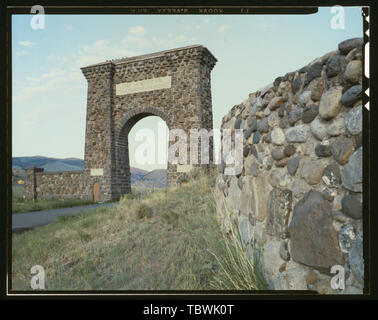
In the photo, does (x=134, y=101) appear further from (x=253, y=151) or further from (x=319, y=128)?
(x=319, y=128)

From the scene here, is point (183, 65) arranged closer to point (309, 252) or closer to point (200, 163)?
point (200, 163)

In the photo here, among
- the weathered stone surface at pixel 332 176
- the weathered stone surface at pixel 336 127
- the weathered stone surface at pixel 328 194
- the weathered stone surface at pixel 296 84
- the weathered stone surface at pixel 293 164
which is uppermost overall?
the weathered stone surface at pixel 296 84

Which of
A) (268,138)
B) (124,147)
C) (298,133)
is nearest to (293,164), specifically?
(298,133)

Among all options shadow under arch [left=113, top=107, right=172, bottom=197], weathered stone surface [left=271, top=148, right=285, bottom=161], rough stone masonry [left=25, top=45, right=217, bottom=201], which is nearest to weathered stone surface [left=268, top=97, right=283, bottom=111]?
weathered stone surface [left=271, top=148, right=285, bottom=161]

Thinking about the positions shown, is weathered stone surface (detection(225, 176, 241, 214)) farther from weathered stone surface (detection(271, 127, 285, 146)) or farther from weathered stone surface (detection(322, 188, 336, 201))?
weathered stone surface (detection(322, 188, 336, 201))

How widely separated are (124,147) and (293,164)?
33.3ft

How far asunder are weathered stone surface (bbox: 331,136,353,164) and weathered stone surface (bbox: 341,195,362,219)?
0.23 metres

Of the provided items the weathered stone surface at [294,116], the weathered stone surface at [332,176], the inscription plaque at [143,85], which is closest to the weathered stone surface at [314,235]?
the weathered stone surface at [332,176]

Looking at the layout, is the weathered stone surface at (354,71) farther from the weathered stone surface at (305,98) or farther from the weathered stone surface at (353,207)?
the weathered stone surface at (353,207)

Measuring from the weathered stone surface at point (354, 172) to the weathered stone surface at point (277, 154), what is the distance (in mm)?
591

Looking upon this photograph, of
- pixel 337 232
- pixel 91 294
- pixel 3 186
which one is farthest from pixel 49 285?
pixel 337 232

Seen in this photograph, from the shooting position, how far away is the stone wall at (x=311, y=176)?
156 centimetres

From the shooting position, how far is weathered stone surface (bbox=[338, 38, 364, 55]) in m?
1.58

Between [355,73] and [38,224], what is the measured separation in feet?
22.3
